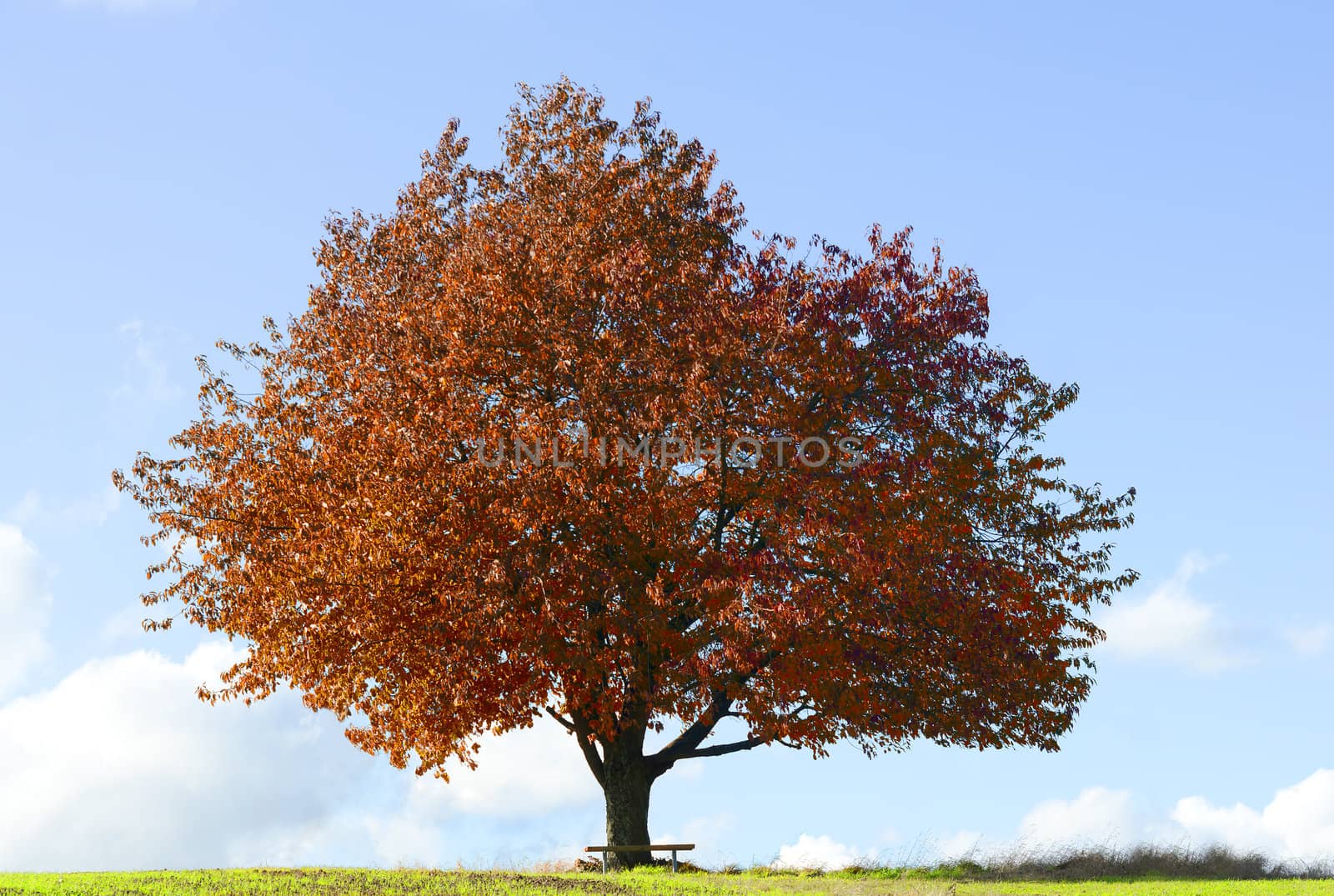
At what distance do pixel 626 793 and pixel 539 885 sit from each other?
6.33 metres

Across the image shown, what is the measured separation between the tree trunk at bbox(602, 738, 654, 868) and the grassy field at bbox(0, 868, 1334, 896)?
89.9 inches

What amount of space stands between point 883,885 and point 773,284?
12.0 meters

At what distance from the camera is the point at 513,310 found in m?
22.4

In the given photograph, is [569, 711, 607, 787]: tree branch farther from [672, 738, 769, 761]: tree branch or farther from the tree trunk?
[672, 738, 769, 761]: tree branch

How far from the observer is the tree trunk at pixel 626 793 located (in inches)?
992

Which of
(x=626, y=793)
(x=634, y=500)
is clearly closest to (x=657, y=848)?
(x=626, y=793)

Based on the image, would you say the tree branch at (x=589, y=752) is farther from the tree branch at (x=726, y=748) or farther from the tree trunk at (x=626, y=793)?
the tree branch at (x=726, y=748)

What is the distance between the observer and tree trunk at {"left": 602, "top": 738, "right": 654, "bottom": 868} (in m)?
25.2

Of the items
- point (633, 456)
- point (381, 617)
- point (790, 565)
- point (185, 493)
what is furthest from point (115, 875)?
point (790, 565)

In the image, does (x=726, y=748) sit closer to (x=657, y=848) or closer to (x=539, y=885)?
(x=657, y=848)

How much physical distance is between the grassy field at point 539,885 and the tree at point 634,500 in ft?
9.11

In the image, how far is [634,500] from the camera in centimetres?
2206

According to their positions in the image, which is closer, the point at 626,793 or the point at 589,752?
the point at 626,793

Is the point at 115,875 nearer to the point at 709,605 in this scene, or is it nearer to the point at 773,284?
the point at 709,605
